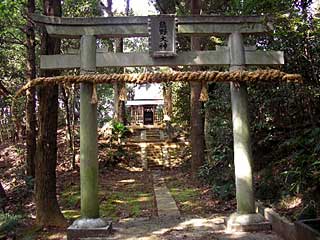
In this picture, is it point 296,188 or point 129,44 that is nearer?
point 296,188

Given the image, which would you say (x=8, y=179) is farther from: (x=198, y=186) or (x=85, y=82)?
(x=85, y=82)

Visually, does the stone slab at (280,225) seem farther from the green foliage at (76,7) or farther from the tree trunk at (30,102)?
the green foliage at (76,7)

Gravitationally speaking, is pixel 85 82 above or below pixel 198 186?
above

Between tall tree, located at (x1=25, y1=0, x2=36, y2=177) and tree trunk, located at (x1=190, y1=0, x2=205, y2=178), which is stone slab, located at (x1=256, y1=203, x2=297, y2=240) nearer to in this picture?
tree trunk, located at (x1=190, y1=0, x2=205, y2=178)

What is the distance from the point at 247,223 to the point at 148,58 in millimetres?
3280

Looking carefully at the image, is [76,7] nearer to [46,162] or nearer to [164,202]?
[164,202]

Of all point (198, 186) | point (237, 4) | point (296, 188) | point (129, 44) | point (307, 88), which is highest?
point (129, 44)

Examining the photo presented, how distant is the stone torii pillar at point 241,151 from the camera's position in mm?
6265

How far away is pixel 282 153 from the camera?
8.77 metres

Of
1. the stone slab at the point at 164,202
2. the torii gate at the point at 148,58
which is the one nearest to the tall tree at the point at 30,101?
the stone slab at the point at 164,202

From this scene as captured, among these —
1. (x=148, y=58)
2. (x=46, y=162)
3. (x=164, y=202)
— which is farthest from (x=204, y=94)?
(x=164, y=202)

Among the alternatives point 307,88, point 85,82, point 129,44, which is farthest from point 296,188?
point 129,44

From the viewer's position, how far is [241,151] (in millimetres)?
6422

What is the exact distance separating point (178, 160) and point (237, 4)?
12.1 metres
